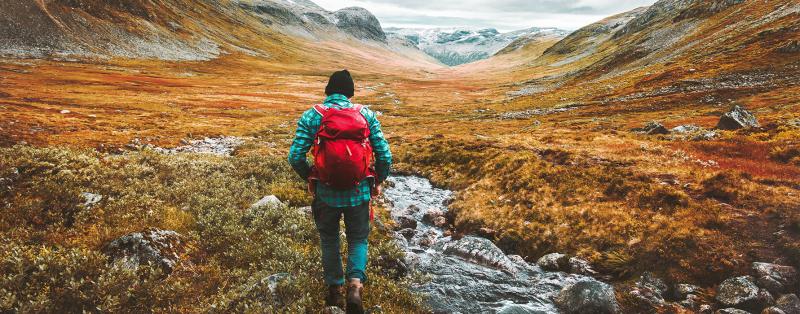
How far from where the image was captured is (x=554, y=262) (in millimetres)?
13352

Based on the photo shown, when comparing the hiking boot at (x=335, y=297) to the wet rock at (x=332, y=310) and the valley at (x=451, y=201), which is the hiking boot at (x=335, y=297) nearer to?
the wet rock at (x=332, y=310)

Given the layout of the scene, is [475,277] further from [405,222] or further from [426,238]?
[405,222]

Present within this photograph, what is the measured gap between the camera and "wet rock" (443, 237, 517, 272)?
13219 millimetres

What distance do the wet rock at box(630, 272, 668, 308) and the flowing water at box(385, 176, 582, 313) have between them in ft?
5.68

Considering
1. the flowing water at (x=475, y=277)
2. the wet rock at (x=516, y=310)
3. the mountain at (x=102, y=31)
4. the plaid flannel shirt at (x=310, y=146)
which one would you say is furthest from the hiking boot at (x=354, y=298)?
the mountain at (x=102, y=31)

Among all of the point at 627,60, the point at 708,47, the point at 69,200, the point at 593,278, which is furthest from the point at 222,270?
the point at 627,60

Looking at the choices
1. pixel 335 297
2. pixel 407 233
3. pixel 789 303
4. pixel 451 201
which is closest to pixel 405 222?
pixel 407 233

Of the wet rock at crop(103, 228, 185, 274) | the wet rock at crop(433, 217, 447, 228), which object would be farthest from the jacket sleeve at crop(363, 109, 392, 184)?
the wet rock at crop(433, 217, 447, 228)

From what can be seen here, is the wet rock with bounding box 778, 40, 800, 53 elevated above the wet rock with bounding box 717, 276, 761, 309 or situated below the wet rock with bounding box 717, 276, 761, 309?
above

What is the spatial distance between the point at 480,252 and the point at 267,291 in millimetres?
7936

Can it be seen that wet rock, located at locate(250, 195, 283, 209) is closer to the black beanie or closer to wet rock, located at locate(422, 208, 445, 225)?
the black beanie

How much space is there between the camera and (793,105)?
38.8 metres

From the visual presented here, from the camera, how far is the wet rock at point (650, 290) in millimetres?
10617

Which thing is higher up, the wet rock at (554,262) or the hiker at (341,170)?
the hiker at (341,170)
